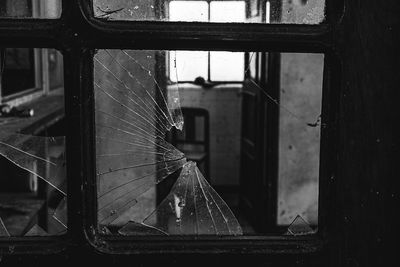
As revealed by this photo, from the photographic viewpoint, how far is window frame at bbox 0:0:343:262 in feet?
1.87

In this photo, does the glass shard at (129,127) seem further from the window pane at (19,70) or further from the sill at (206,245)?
the window pane at (19,70)

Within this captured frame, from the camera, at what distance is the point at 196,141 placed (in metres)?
4.20

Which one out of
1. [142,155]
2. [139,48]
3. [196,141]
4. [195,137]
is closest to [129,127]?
[142,155]

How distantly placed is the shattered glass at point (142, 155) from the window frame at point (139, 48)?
0.08m

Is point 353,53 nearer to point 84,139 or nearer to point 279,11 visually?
point 279,11

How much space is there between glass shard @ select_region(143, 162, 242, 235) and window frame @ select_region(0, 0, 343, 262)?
0.14 metres

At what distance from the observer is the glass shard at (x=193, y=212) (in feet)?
2.57

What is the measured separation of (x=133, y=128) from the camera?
0.90 metres

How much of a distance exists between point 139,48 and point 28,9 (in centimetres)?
14

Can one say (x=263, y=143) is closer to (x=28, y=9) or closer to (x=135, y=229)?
A: (x=135, y=229)

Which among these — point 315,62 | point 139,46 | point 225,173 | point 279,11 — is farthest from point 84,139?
point 225,173

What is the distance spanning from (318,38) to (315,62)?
279 centimetres

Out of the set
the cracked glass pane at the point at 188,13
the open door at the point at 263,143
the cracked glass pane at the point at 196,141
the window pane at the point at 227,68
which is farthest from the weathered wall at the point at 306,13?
the window pane at the point at 227,68

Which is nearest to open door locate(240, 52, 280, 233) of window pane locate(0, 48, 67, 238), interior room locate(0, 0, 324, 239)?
interior room locate(0, 0, 324, 239)
